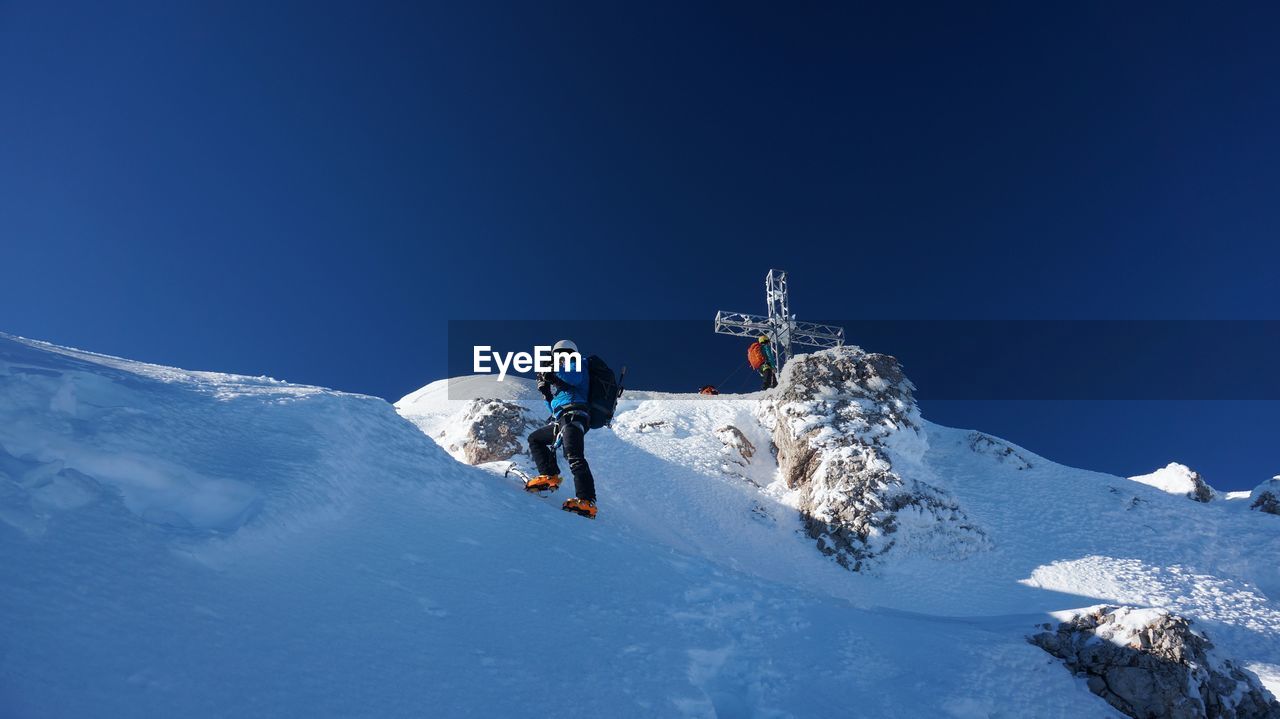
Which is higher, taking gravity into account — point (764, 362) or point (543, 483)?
point (764, 362)

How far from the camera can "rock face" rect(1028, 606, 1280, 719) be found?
221 inches

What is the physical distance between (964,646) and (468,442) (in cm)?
1374

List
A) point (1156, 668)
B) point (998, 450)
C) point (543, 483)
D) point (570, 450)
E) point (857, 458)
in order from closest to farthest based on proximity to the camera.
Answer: point (1156, 668) → point (570, 450) → point (543, 483) → point (857, 458) → point (998, 450)

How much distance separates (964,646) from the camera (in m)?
5.86

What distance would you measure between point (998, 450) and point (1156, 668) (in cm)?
1494

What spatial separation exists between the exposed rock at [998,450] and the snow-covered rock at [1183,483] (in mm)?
4562

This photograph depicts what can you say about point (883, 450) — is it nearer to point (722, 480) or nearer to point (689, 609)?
point (722, 480)

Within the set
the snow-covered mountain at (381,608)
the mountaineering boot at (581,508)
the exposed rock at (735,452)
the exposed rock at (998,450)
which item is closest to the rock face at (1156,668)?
the snow-covered mountain at (381,608)

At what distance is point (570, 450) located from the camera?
952cm

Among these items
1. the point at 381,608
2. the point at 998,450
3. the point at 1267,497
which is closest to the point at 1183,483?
the point at 1267,497

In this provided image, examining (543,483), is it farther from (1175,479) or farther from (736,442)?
(1175,479)

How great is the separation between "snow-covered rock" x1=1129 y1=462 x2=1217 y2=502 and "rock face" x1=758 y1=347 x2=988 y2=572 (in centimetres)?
911

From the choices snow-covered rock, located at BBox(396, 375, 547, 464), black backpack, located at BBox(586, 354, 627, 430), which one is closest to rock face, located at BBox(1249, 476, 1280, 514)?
black backpack, located at BBox(586, 354, 627, 430)

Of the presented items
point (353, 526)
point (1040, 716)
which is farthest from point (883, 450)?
point (353, 526)
